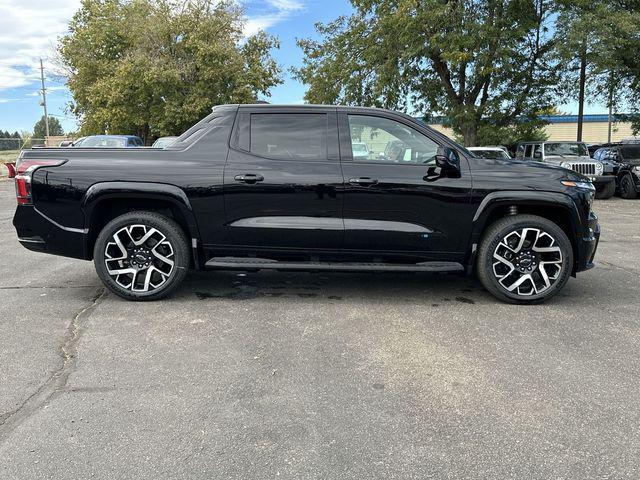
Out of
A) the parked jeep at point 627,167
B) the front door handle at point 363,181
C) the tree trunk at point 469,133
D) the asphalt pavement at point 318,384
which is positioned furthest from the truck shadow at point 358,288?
the tree trunk at point 469,133

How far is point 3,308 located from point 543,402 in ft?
15.2

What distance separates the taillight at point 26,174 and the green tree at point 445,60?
17.2 m

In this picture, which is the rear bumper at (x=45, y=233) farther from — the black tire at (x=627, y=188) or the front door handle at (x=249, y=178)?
the black tire at (x=627, y=188)

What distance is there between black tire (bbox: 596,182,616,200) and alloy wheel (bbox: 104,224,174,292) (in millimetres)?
15452

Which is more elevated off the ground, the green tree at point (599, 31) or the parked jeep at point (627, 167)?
the green tree at point (599, 31)

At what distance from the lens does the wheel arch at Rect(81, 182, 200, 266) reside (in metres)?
4.84

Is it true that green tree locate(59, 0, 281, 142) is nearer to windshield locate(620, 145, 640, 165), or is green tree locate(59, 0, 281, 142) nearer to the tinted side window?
windshield locate(620, 145, 640, 165)

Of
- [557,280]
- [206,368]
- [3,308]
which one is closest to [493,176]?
[557,280]

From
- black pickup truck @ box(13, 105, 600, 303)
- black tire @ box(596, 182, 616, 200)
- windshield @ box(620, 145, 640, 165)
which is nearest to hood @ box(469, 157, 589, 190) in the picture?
black pickup truck @ box(13, 105, 600, 303)

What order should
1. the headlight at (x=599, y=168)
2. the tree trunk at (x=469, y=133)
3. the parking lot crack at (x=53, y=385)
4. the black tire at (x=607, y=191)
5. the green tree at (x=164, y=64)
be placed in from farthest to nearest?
the green tree at (x=164, y=64) → the tree trunk at (x=469, y=133) → the black tire at (x=607, y=191) → the headlight at (x=599, y=168) → the parking lot crack at (x=53, y=385)

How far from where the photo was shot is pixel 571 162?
1608 cm

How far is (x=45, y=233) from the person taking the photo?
16.2ft

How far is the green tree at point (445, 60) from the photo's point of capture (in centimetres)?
2003

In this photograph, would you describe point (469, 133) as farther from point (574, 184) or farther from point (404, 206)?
point (404, 206)
